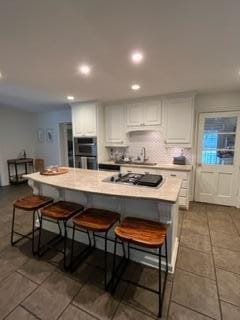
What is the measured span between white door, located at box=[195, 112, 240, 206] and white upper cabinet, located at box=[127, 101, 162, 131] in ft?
3.18


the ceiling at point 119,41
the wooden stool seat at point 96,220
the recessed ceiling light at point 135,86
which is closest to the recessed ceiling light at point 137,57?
the ceiling at point 119,41

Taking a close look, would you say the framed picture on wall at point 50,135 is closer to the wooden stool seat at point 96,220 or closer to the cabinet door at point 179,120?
the cabinet door at point 179,120

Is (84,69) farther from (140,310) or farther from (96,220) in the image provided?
(140,310)

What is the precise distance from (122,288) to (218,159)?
128 inches

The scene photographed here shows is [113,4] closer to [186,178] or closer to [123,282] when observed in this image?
[123,282]

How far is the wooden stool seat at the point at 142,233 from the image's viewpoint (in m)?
1.44

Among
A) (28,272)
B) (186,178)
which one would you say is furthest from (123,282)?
(186,178)

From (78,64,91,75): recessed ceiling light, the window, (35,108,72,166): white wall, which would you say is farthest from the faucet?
(35,108,72,166): white wall

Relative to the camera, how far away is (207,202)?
3930mm

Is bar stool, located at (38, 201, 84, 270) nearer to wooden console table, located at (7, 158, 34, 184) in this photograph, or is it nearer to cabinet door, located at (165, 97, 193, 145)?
cabinet door, located at (165, 97, 193, 145)

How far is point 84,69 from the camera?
7.84 ft

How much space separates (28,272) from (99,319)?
1027mm

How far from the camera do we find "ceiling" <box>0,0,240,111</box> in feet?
4.25

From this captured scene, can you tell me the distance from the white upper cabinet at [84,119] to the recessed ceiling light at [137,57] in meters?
2.28
